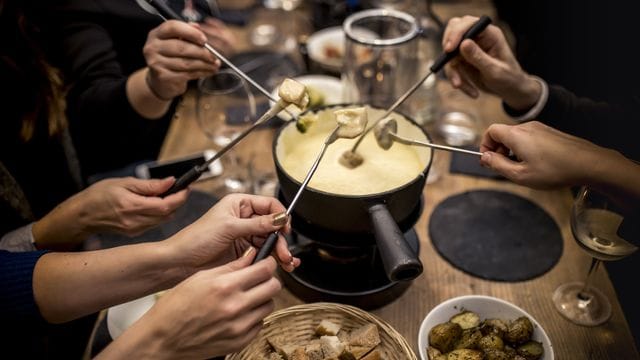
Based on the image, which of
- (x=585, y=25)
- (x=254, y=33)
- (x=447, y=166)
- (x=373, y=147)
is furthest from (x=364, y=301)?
(x=254, y=33)

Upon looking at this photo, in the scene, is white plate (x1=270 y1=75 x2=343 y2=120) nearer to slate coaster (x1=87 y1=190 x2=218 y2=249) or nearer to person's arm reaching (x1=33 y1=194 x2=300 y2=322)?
slate coaster (x1=87 y1=190 x2=218 y2=249)

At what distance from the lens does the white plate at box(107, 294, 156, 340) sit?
1.07m

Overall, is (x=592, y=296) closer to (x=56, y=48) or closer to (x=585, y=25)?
(x=585, y=25)

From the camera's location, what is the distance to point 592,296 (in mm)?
1157

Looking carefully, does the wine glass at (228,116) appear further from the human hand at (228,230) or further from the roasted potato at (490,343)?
the roasted potato at (490,343)

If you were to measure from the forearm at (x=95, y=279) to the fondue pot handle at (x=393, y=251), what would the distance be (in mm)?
390

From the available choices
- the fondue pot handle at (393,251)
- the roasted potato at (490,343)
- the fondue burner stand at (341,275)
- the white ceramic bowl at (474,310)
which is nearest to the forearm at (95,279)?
the fondue burner stand at (341,275)

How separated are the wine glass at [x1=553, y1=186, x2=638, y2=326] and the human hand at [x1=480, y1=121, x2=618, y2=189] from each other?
64 millimetres

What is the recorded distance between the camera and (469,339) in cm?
99

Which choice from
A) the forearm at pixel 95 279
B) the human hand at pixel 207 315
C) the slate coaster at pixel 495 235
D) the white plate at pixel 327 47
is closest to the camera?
the human hand at pixel 207 315

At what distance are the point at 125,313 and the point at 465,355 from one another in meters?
0.71

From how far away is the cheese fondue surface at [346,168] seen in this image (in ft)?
3.54

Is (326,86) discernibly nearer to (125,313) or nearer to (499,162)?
(499,162)

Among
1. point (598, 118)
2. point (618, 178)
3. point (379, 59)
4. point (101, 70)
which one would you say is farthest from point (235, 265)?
point (101, 70)
